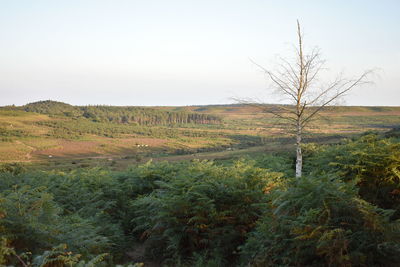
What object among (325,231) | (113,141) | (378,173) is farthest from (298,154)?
(113,141)

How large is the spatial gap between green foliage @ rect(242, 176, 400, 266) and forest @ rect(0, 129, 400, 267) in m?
0.02

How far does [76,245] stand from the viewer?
6.05 metres

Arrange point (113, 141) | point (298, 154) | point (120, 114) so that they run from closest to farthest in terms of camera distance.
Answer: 1. point (298, 154)
2. point (113, 141)
3. point (120, 114)

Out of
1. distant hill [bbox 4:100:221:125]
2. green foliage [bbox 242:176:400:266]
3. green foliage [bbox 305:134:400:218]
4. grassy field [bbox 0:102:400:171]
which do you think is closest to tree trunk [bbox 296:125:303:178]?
green foliage [bbox 305:134:400:218]

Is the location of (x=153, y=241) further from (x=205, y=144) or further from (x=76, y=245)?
(x=205, y=144)

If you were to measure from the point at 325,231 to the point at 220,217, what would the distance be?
3275 mm

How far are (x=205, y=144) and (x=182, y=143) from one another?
7554 millimetres

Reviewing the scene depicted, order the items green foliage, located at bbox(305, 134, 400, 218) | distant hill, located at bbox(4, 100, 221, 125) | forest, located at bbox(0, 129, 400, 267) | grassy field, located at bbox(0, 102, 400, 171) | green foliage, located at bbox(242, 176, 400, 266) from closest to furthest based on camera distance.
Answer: green foliage, located at bbox(242, 176, 400, 266)
forest, located at bbox(0, 129, 400, 267)
green foliage, located at bbox(305, 134, 400, 218)
grassy field, located at bbox(0, 102, 400, 171)
distant hill, located at bbox(4, 100, 221, 125)

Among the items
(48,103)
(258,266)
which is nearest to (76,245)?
(258,266)

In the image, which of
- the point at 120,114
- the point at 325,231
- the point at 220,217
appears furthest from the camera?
the point at 120,114

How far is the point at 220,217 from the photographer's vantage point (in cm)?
834

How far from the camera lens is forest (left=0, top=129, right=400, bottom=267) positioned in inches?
217

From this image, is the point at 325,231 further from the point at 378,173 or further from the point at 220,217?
the point at 378,173

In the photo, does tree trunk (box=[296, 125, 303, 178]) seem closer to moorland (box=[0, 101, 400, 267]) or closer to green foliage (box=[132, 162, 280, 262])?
moorland (box=[0, 101, 400, 267])
